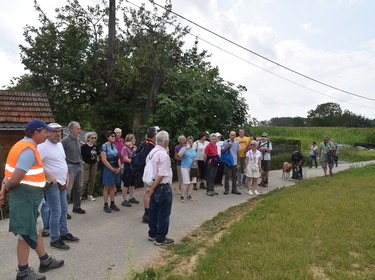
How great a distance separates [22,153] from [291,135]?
4824 centimetres

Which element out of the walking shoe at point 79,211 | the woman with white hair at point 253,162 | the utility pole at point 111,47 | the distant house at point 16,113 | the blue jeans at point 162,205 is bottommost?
the walking shoe at point 79,211

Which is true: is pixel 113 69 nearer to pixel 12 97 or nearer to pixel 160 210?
pixel 12 97

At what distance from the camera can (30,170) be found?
3.52 metres

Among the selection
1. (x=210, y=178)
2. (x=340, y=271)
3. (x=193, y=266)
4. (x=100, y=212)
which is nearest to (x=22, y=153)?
(x=193, y=266)

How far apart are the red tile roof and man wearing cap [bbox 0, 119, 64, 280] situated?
968cm

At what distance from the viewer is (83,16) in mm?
16406

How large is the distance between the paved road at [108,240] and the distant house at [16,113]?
6.15 meters

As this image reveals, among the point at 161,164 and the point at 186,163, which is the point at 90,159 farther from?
the point at 161,164

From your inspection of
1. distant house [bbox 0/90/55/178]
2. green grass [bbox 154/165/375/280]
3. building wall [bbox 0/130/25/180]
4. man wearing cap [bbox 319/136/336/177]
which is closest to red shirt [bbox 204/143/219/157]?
green grass [bbox 154/165/375/280]

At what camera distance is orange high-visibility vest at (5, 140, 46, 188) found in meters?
3.43

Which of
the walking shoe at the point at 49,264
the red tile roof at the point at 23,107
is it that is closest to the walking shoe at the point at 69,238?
the walking shoe at the point at 49,264

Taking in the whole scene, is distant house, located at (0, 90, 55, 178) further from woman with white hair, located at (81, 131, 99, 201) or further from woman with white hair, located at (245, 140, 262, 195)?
woman with white hair, located at (245, 140, 262, 195)

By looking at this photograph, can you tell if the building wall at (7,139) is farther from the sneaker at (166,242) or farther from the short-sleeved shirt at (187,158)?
the sneaker at (166,242)

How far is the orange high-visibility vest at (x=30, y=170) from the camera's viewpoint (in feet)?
11.2
